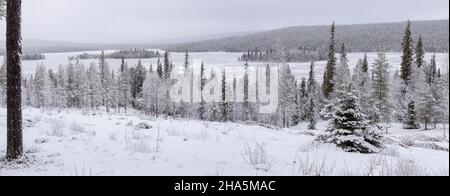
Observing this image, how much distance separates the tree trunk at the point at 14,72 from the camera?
Answer: 7.82m

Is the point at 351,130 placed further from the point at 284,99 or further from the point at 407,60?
the point at 407,60

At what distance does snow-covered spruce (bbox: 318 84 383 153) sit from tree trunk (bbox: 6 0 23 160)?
27.3ft

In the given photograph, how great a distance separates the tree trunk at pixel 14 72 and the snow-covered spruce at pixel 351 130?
8.33 m

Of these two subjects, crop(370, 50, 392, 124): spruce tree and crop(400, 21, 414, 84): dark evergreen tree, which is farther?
crop(400, 21, 414, 84): dark evergreen tree

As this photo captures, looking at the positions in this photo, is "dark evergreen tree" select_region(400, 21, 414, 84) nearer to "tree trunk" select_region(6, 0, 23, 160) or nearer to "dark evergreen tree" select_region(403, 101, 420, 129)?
"dark evergreen tree" select_region(403, 101, 420, 129)

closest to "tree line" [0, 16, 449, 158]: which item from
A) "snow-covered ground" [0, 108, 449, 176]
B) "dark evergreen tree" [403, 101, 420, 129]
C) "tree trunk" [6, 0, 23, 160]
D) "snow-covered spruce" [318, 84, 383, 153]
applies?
"snow-covered spruce" [318, 84, 383, 153]

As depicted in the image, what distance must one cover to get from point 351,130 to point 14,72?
9.56m

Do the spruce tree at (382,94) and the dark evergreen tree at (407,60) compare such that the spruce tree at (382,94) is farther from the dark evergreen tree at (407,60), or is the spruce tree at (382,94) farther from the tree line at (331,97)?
the dark evergreen tree at (407,60)

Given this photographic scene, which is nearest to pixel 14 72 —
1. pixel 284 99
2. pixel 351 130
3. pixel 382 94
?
pixel 351 130

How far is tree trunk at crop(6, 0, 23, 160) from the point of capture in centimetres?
782

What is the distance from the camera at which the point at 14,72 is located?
791 centimetres
